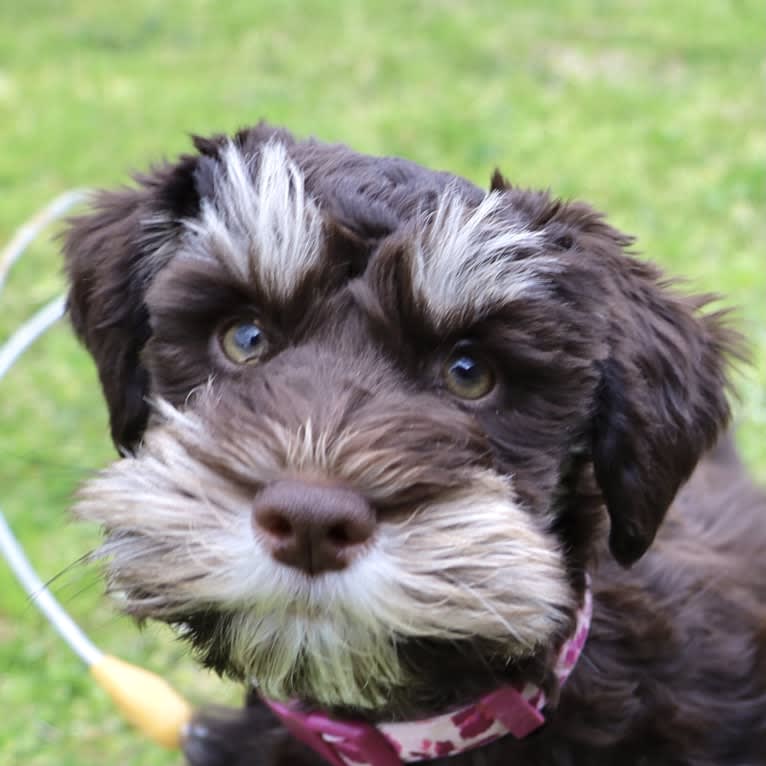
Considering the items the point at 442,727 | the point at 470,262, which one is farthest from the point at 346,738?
the point at 470,262

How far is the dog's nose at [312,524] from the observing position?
7.18ft

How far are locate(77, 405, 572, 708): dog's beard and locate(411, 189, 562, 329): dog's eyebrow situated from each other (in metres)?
0.40

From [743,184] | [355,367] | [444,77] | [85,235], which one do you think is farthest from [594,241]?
[444,77]

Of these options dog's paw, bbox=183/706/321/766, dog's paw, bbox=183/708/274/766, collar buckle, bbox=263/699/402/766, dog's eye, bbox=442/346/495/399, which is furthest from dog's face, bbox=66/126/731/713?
dog's paw, bbox=183/708/274/766

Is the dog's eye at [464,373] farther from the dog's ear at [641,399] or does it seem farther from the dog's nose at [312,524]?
the dog's nose at [312,524]

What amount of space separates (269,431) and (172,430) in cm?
36

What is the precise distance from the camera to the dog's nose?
2.19m

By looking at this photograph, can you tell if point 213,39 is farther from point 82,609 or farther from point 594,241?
point 594,241

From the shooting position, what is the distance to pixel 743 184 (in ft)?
27.6

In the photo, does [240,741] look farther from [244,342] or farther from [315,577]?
[315,577]

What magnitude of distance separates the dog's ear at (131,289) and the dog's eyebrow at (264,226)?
200mm

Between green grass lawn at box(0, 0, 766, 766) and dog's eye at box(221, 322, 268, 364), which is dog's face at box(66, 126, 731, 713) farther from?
green grass lawn at box(0, 0, 766, 766)

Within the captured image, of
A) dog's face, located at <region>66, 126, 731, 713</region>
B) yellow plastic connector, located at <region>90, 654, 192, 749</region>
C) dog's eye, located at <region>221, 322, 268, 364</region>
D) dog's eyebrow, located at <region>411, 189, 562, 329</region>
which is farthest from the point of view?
yellow plastic connector, located at <region>90, 654, 192, 749</region>

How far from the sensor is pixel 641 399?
2.87 meters
